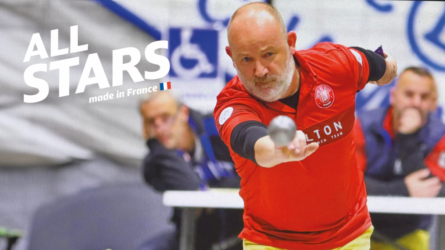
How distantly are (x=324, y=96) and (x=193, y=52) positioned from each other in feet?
6.74

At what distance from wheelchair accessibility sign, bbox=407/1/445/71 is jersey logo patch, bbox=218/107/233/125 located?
241 centimetres

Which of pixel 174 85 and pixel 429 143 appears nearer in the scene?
pixel 429 143

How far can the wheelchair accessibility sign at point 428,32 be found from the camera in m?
4.13

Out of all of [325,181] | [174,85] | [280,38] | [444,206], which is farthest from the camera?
[174,85]

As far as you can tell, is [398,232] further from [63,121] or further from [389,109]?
[63,121]

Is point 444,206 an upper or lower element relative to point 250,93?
lower

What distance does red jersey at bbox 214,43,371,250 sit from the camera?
230cm

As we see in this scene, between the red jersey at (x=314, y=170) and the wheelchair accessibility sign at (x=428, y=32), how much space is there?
1.87 metres

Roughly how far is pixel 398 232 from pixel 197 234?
53.3 inches

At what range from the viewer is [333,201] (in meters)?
2.38

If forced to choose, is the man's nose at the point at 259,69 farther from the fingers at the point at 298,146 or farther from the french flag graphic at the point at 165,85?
the french flag graphic at the point at 165,85

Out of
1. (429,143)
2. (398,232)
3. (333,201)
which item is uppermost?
(429,143)

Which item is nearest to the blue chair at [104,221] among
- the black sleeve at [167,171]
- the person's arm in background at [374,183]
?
the black sleeve at [167,171]

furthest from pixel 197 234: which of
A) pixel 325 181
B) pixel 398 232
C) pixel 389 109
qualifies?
pixel 325 181
